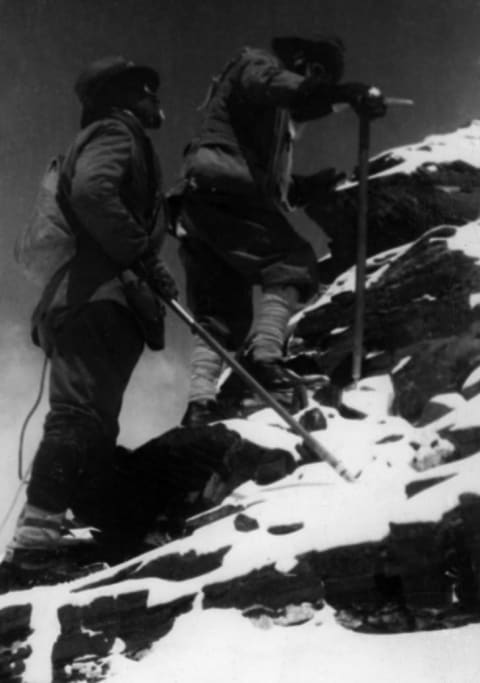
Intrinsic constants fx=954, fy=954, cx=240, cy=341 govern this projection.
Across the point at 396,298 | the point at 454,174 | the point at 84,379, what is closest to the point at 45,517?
the point at 84,379

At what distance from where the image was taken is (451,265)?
A: 7.23 m

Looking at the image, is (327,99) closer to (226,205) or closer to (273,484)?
(226,205)

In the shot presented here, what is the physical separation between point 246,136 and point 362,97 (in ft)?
3.64

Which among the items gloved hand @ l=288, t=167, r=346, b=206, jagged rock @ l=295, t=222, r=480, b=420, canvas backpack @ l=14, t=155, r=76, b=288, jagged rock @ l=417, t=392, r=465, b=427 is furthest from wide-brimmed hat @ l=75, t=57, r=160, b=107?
jagged rock @ l=417, t=392, r=465, b=427

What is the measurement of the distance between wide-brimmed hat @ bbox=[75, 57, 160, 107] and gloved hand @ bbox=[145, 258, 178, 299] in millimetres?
1363

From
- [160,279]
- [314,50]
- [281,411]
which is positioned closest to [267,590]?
[281,411]

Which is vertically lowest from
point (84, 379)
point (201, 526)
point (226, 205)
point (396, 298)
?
point (201, 526)

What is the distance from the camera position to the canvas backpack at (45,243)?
6.53 m

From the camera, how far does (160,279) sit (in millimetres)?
6688

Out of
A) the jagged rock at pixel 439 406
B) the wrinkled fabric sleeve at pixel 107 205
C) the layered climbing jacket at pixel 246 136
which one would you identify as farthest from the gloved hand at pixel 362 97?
the jagged rock at pixel 439 406

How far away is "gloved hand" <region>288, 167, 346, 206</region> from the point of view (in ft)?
27.8

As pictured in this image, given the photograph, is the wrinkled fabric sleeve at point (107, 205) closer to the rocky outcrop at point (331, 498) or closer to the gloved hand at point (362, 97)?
the rocky outcrop at point (331, 498)

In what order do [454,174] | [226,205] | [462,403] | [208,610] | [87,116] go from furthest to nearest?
[454,174] < [226,205] < [87,116] < [462,403] < [208,610]

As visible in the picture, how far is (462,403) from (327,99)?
2.67 metres
